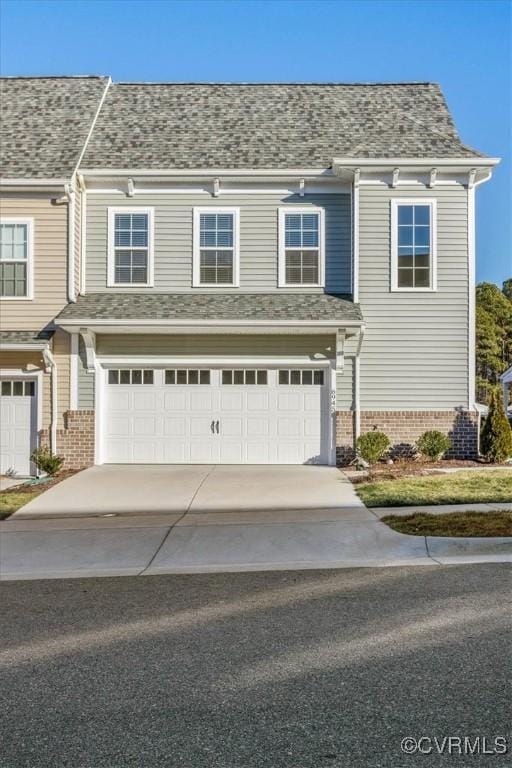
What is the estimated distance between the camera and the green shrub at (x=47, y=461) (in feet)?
47.0

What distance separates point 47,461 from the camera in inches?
564

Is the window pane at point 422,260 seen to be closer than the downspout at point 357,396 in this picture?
No

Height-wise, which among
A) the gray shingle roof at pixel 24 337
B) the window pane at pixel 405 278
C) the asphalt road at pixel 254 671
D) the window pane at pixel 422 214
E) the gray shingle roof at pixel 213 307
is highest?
the window pane at pixel 422 214

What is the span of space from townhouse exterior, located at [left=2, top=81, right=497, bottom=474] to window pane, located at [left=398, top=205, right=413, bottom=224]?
0.16 feet

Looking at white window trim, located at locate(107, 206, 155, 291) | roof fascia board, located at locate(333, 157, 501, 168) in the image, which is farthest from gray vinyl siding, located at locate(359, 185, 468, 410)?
white window trim, located at locate(107, 206, 155, 291)

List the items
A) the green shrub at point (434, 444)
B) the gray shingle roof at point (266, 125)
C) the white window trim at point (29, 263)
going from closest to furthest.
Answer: the green shrub at point (434, 444) → the white window trim at point (29, 263) → the gray shingle roof at point (266, 125)

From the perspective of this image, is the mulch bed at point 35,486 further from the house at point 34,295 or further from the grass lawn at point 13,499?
the house at point 34,295

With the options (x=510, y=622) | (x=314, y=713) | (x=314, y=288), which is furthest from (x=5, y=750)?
(x=314, y=288)

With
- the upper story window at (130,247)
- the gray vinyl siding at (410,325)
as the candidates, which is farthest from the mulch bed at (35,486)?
the gray vinyl siding at (410,325)

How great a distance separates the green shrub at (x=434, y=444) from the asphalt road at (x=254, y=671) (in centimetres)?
807

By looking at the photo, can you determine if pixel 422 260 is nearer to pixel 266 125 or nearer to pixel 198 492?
pixel 266 125

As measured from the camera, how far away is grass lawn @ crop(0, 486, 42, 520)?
422 inches

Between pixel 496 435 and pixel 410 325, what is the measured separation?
305 centimetres

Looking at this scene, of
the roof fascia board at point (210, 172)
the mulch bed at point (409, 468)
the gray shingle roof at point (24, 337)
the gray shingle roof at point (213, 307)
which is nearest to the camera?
the mulch bed at point (409, 468)
